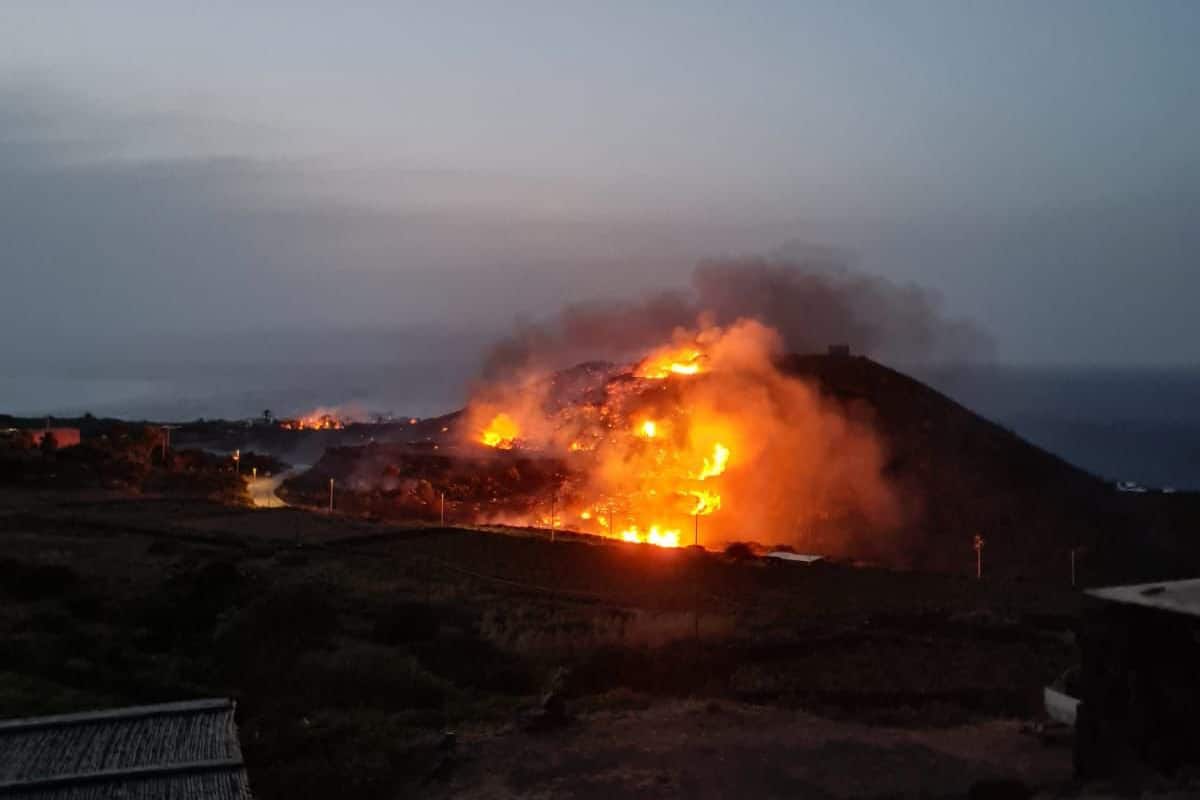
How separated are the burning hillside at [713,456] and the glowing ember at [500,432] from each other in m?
3.04

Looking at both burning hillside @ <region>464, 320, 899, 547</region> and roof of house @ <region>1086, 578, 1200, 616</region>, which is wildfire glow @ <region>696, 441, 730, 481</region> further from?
roof of house @ <region>1086, 578, 1200, 616</region>

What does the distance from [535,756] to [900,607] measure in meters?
12.7

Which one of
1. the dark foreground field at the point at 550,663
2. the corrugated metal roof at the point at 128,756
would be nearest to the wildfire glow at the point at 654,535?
the dark foreground field at the point at 550,663

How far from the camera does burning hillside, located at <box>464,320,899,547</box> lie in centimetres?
4250

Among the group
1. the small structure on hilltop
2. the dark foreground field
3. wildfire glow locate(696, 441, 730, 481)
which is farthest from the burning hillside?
the small structure on hilltop

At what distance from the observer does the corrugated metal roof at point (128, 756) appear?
A: 866 centimetres

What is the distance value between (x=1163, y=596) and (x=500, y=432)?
4975 centimetres

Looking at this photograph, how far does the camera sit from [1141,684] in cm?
1068

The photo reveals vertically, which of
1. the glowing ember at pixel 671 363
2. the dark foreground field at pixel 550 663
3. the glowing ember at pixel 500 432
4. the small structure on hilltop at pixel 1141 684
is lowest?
the dark foreground field at pixel 550 663

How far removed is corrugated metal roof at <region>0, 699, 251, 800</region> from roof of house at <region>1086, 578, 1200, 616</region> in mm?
7698

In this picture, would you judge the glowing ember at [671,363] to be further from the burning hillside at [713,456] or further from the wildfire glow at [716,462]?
the wildfire glow at [716,462]

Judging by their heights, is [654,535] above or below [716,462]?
below

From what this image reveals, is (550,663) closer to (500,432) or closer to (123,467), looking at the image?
(123,467)

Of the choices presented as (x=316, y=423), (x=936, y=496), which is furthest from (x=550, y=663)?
(x=316, y=423)
